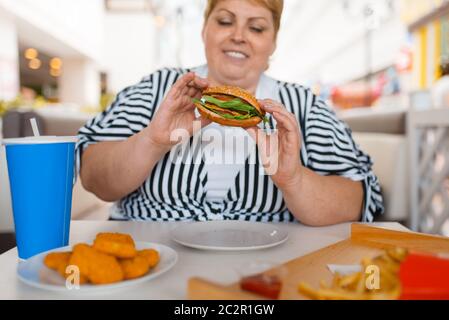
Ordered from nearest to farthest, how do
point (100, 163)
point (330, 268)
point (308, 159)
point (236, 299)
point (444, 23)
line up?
point (236, 299) → point (330, 268) → point (100, 163) → point (308, 159) → point (444, 23)

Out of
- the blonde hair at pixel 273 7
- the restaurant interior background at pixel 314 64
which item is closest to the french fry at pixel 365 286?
the restaurant interior background at pixel 314 64

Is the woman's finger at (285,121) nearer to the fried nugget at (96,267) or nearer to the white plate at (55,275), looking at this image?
the white plate at (55,275)

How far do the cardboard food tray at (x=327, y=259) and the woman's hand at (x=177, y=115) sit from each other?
55 cm

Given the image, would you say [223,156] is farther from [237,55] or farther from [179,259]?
[179,259]

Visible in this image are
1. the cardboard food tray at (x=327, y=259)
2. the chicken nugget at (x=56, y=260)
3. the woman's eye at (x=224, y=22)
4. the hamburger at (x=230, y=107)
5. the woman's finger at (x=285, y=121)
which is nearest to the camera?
the cardboard food tray at (x=327, y=259)

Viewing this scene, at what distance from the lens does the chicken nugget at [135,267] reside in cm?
72

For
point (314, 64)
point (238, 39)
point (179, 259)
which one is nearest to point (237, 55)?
point (238, 39)

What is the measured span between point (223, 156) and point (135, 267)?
80cm

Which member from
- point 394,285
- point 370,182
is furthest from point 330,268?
point 370,182

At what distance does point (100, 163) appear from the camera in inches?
54.4

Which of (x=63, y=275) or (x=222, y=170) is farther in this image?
(x=222, y=170)

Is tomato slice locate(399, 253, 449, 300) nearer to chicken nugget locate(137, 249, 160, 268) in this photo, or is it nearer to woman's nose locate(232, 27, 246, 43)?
chicken nugget locate(137, 249, 160, 268)

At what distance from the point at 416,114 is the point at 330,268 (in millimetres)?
1794

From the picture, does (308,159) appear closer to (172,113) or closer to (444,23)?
(172,113)
